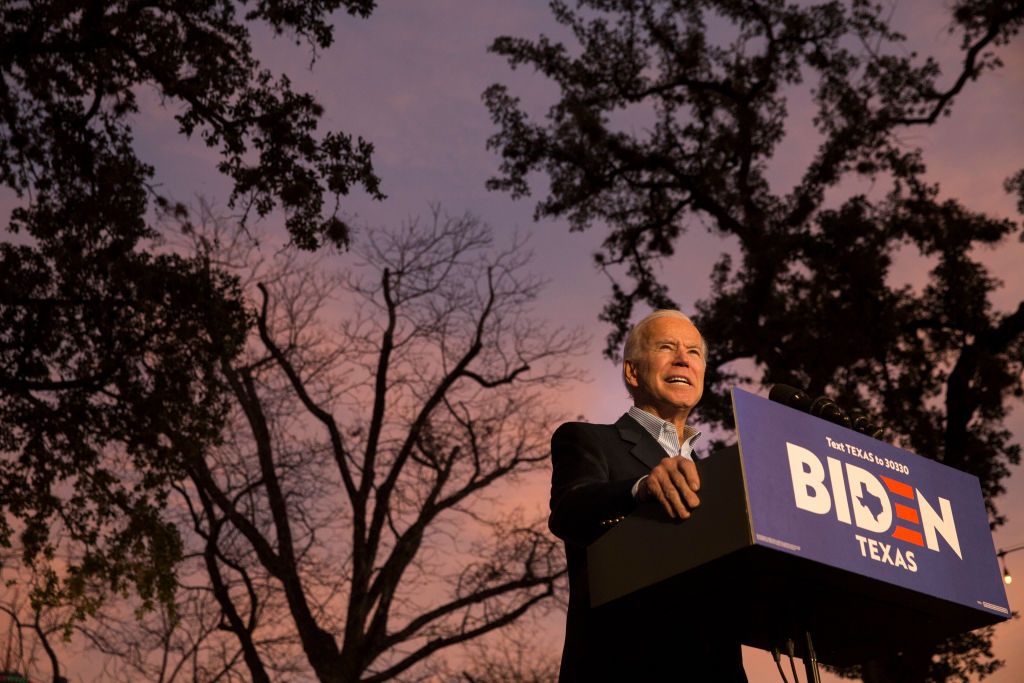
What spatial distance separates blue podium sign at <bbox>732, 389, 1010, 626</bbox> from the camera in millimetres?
1681

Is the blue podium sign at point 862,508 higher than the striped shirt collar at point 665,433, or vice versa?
the striped shirt collar at point 665,433

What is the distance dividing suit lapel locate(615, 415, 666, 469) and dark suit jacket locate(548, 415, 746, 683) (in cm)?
9

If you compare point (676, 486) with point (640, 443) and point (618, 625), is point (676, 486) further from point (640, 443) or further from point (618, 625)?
point (640, 443)

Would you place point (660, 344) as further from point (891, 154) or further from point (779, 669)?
point (891, 154)

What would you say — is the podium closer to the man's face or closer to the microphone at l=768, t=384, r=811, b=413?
the microphone at l=768, t=384, r=811, b=413

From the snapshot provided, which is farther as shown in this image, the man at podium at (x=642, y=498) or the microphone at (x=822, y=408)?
the microphone at (x=822, y=408)

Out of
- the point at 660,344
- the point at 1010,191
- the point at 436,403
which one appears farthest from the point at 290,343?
the point at 660,344

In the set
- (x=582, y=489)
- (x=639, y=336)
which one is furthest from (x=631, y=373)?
(x=582, y=489)

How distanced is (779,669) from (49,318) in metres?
9.46

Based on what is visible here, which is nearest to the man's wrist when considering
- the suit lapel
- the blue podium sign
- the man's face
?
the blue podium sign

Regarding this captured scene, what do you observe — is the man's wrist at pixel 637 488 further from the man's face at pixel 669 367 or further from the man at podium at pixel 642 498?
the man's face at pixel 669 367

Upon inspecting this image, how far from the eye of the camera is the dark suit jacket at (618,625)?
6.70 ft

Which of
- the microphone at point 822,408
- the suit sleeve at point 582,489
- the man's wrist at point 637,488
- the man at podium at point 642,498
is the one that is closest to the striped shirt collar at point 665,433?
the man at podium at point 642,498

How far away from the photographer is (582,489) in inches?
87.3
